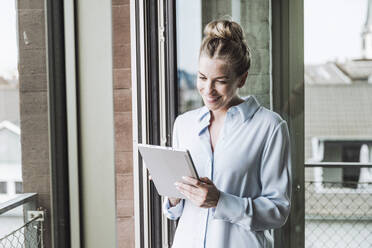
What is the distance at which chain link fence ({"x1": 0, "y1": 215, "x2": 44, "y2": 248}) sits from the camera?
1044 mm

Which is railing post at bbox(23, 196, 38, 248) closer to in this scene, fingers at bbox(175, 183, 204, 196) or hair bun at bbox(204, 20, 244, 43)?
fingers at bbox(175, 183, 204, 196)

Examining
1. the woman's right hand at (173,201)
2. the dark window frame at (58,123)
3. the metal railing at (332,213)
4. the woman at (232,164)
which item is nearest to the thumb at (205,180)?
the woman at (232,164)

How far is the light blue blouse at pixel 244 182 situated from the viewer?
1.15 m

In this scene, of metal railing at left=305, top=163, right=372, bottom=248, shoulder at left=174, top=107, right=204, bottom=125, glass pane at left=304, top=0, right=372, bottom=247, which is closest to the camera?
shoulder at left=174, top=107, right=204, bottom=125

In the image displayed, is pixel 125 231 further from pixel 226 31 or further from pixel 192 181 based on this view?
pixel 226 31

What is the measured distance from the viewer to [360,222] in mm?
2006

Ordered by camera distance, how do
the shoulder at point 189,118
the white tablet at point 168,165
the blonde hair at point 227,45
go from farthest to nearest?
the shoulder at point 189,118 < the blonde hair at point 227,45 < the white tablet at point 168,165

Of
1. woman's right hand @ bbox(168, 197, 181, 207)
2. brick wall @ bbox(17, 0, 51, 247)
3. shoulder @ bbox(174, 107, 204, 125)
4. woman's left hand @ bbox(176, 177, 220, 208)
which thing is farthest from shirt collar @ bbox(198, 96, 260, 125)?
brick wall @ bbox(17, 0, 51, 247)

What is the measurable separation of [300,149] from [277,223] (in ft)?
2.51

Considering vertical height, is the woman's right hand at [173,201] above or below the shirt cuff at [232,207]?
below

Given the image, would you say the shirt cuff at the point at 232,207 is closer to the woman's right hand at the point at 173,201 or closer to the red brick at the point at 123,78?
the woman's right hand at the point at 173,201

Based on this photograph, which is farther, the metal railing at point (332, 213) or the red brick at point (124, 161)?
the metal railing at point (332, 213)

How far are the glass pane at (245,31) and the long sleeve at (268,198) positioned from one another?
666 millimetres

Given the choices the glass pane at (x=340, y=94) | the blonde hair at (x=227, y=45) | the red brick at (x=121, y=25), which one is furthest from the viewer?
the glass pane at (x=340, y=94)
